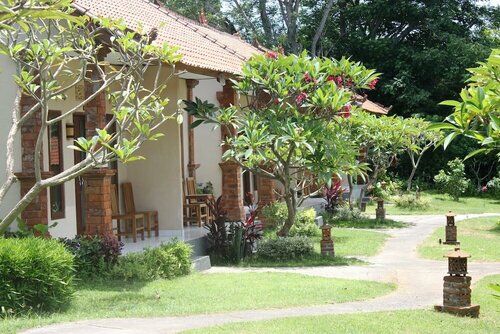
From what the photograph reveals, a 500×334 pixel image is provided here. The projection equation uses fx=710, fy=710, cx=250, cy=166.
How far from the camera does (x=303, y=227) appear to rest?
55.3ft

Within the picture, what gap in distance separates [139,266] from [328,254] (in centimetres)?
444

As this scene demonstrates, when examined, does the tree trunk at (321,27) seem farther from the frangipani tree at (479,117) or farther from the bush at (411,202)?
the frangipani tree at (479,117)

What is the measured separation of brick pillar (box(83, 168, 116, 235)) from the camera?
35.2 ft

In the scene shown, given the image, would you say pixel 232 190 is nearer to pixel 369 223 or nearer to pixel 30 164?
pixel 30 164

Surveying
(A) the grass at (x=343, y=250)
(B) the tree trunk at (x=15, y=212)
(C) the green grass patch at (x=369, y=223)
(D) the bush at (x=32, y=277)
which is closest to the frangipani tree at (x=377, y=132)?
(C) the green grass patch at (x=369, y=223)

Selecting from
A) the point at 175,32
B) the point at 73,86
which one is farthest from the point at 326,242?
the point at 73,86

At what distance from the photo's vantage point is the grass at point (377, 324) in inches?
282

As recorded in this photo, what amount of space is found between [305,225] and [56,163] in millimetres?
6746

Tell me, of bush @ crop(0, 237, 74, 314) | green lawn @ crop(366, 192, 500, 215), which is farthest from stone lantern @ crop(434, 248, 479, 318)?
green lawn @ crop(366, 192, 500, 215)

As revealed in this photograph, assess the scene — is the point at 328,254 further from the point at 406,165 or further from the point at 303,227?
the point at 406,165

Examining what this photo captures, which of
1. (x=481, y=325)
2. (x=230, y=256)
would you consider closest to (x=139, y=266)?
(x=230, y=256)

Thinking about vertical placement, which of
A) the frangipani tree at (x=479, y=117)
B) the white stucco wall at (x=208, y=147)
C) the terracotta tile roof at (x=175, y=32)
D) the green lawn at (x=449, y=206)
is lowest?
the green lawn at (x=449, y=206)

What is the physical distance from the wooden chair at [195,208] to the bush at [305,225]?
6.82ft

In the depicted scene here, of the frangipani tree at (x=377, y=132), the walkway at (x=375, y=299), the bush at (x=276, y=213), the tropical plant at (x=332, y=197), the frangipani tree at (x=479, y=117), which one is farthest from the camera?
the tropical plant at (x=332, y=197)
